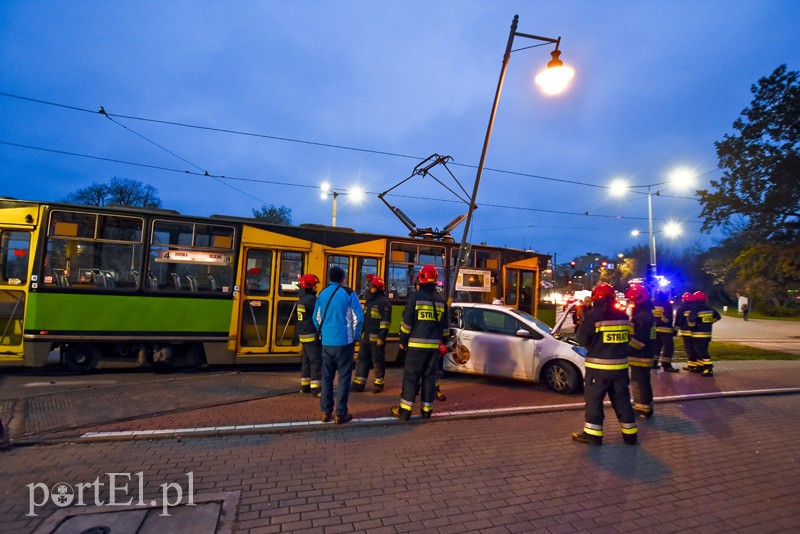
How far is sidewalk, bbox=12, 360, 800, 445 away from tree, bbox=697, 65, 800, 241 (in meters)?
11.3

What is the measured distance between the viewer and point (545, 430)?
5.39 metres

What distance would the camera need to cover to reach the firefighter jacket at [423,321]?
18.0ft

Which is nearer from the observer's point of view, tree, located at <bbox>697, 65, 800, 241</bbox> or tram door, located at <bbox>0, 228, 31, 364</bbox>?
tram door, located at <bbox>0, 228, 31, 364</bbox>

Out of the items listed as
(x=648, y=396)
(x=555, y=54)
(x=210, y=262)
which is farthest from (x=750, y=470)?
(x=210, y=262)

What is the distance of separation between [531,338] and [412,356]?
3.06m

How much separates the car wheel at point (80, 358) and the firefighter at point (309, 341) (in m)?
4.29

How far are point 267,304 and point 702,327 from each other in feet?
31.1

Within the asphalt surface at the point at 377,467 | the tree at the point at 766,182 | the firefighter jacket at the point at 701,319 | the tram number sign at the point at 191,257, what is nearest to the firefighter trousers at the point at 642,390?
the asphalt surface at the point at 377,467

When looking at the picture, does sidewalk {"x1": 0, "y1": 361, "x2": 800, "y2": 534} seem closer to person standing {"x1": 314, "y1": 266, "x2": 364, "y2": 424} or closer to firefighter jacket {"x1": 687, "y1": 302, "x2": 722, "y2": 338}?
person standing {"x1": 314, "y1": 266, "x2": 364, "y2": 424}

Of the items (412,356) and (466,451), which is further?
(412,356)

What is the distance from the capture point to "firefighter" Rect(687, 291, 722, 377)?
933cm

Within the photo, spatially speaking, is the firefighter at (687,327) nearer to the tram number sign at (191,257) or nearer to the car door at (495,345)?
the car door at (495,345)

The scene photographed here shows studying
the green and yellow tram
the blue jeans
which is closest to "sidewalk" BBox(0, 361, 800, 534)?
the blue jeans

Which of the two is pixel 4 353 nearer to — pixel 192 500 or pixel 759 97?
pixel 192 500
